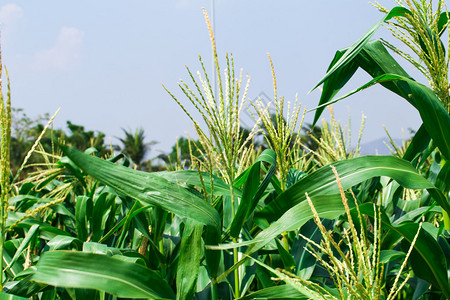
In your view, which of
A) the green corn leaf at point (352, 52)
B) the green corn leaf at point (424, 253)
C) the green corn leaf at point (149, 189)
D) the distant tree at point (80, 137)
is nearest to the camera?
the green corn leaf at point (149, 189)

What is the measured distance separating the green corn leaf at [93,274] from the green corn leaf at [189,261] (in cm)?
13

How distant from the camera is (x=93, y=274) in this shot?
71 cm

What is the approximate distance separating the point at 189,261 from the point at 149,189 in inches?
7.8

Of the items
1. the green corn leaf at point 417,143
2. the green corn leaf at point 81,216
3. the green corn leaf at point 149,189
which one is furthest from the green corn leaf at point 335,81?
the green corn leaf at point 81,216

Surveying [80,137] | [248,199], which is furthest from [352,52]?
[80,137]

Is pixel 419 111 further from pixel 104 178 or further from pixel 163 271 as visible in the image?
pixel 163 271

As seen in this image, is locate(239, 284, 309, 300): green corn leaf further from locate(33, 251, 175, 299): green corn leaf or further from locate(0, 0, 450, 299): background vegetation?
locate(33, 251, 175, 299): green corn leaf

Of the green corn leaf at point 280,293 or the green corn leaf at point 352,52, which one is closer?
the green corn leaf at point 280,293

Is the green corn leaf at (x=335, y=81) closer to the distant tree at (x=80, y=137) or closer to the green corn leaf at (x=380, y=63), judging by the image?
the green corn leaf at (x=380, y=63)

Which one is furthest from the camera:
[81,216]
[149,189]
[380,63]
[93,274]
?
[81,216]

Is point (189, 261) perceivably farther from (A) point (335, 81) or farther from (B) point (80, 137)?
(B) point (80, 137)

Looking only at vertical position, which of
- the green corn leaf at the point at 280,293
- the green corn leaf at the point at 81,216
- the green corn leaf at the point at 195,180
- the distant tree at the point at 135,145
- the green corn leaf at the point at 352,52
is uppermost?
the green corn leaf at the point at 352,52

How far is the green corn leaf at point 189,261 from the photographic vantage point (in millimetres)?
913

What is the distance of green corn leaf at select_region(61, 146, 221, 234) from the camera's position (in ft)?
2.73
